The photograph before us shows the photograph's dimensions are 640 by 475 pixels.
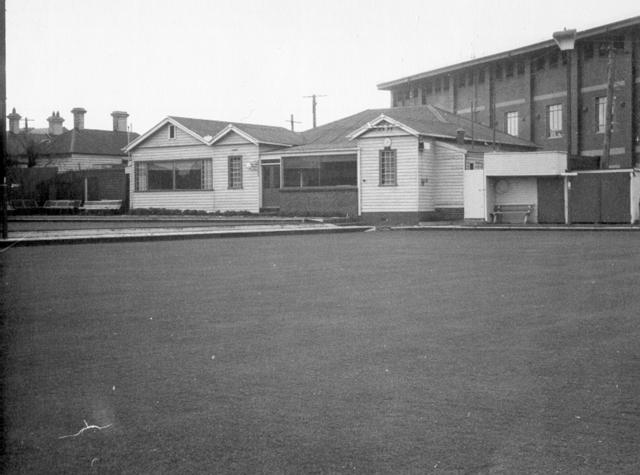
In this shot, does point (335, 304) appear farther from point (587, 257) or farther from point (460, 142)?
point (460, 142)

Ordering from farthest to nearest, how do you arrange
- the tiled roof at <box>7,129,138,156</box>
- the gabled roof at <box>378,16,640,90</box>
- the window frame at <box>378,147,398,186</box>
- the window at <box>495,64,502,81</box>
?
the tiled roof at <box>7,129,138,156</box> → the window at <box>495,64,502,81</box> → the gabled roof at <box>378,16,640,90</box> → the window frame at <box>378,147,398,186</box>

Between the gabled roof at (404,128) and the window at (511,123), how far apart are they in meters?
4.68

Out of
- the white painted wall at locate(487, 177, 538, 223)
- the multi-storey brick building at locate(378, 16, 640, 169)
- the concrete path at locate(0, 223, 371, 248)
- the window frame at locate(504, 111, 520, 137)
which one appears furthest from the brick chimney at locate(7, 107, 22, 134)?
the concrete path at locate(0, 223, 371, 248)

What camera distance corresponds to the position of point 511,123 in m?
51.4

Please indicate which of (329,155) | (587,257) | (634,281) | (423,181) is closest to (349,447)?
(634,281)

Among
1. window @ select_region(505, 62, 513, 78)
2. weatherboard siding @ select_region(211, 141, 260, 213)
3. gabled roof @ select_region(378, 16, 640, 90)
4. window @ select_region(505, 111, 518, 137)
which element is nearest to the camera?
weatherboard siding @ select_region(211, 141, 260, 213)

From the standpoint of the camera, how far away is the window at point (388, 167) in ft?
115

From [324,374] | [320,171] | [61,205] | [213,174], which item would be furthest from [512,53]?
[324,374]

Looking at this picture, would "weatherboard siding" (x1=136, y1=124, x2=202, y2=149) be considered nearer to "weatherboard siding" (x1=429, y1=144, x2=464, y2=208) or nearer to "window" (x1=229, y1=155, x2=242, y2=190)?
"window" (x1=229, y1=155, x2=242, y2=190)

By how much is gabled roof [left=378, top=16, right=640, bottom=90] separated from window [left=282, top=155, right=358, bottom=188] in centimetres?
1738

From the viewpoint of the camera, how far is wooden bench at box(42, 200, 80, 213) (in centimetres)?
4655

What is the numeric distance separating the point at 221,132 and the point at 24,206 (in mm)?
17330

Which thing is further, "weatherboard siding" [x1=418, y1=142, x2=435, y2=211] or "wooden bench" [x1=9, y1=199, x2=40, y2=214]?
"wooden bench" [x1=9, y1=199, x2=40, y2=214]

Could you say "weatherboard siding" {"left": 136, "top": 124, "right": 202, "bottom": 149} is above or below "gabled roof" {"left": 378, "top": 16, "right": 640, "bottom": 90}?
below
